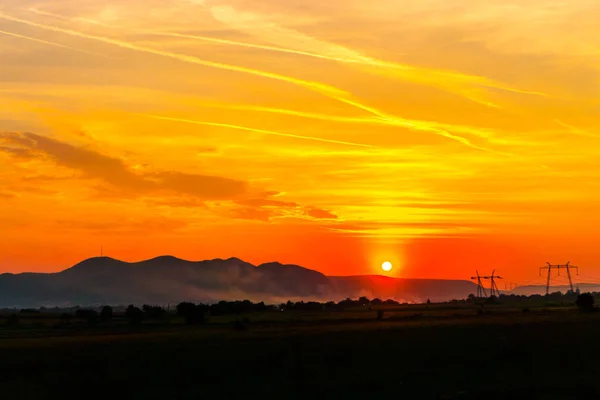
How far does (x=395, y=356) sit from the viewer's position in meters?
92.2

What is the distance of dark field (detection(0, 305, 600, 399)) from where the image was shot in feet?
226

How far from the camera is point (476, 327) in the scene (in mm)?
142250

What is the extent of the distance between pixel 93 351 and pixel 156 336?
29.6 m

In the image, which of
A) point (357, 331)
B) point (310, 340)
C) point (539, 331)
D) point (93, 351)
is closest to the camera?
point (93, 351)

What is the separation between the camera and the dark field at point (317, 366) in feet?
226

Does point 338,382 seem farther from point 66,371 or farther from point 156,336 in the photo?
point 156,336

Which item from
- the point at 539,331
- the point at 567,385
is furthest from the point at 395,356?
the point at 539,331

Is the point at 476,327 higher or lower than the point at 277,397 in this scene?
higher

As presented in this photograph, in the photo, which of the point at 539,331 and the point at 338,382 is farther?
the point at 539,331

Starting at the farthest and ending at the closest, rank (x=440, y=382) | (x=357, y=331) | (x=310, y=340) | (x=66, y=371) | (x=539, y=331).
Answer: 1. (x=357, y=331)
2. (x=539, y=331)
3. (x=310, y=340)
4. (x=66, y=371)
5. (x=440, y=382)

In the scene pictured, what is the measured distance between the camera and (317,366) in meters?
84.0

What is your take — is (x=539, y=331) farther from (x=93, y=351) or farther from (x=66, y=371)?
(x=66, y=371)

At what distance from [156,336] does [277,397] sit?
74.2 m

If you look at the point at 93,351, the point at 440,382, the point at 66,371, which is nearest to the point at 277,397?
the point at 440,382
